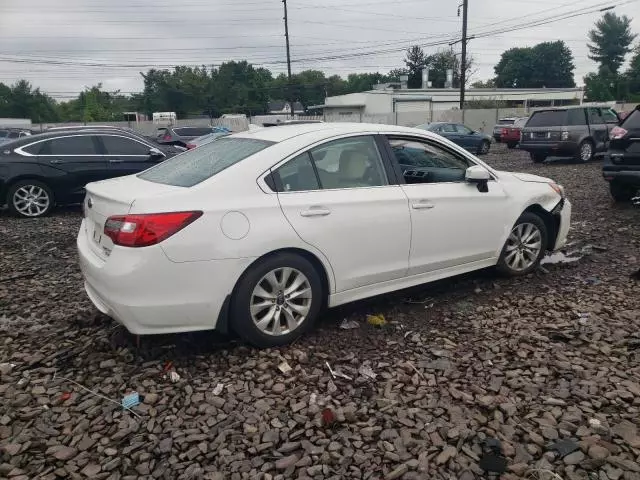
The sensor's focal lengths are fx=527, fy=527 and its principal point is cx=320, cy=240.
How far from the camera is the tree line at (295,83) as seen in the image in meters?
71.1

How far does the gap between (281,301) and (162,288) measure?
2.69 feet

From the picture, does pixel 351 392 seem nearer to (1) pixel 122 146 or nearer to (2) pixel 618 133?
(2) pixel 618 133

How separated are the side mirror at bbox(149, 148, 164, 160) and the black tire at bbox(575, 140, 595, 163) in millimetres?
12064

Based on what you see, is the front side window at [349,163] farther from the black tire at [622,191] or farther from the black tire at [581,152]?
the black tire at [581,152]

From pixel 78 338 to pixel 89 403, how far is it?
0.99 m

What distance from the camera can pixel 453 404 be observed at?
307cm

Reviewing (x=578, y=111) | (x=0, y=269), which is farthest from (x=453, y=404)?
(x=578, y=111)

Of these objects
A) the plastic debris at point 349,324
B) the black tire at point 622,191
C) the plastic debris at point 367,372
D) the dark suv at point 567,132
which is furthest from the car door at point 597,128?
the plastic debris at point 367,372

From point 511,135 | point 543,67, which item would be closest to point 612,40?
point 543,67

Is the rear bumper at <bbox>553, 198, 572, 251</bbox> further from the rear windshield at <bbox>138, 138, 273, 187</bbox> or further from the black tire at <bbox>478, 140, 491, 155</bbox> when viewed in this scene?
the black tire at <bbox>478, 140, 491, 155</bbox>

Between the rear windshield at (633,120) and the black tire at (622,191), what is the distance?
3.67 feet

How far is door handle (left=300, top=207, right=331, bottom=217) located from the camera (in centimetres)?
364

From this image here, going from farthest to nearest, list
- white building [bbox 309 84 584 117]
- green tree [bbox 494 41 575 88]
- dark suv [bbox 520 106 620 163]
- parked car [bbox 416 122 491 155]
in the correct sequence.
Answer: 1. green tree [bbox 494 41 575 88]
2. white building [bbox 309 84 584 117]
3. parked car [bbox 416 122 491 155]
4. dark suv [bbox 520 106 620 163]

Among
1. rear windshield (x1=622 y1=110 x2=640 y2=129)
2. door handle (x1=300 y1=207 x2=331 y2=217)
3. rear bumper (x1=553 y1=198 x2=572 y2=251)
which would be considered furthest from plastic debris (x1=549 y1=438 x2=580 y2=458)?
rear windshield (x1=622 y1=110 x2=640 y2=129)
